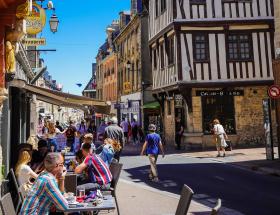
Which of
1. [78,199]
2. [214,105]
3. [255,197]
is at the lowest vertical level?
[255,197]

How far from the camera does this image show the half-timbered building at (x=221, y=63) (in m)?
19.5

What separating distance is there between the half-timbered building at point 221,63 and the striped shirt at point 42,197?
16.0 m

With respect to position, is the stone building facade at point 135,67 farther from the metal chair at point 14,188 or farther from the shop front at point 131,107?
the metal chair at point 14,188

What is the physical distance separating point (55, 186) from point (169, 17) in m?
17.8

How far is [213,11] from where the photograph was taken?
64.4ft

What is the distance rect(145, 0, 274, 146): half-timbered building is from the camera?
19.5 metres

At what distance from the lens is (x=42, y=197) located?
11.9 feet

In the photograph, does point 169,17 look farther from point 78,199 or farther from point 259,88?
point 78,199

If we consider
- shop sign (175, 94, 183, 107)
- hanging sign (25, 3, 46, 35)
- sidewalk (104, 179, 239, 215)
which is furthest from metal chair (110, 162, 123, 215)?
shop sign (175, 94, 183, 107)

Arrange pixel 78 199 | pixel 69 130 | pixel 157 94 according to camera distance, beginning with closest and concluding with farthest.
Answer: pixel 78 199, pixel 69 130, pixel 157 94

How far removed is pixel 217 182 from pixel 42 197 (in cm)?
705

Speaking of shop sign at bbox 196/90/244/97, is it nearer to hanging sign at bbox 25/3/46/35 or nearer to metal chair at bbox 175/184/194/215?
hanging sign at bbox 25/3/46/35

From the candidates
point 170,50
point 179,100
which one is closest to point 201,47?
point 170,50

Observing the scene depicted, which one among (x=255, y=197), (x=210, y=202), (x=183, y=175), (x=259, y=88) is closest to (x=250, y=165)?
(x=183, y=175)
